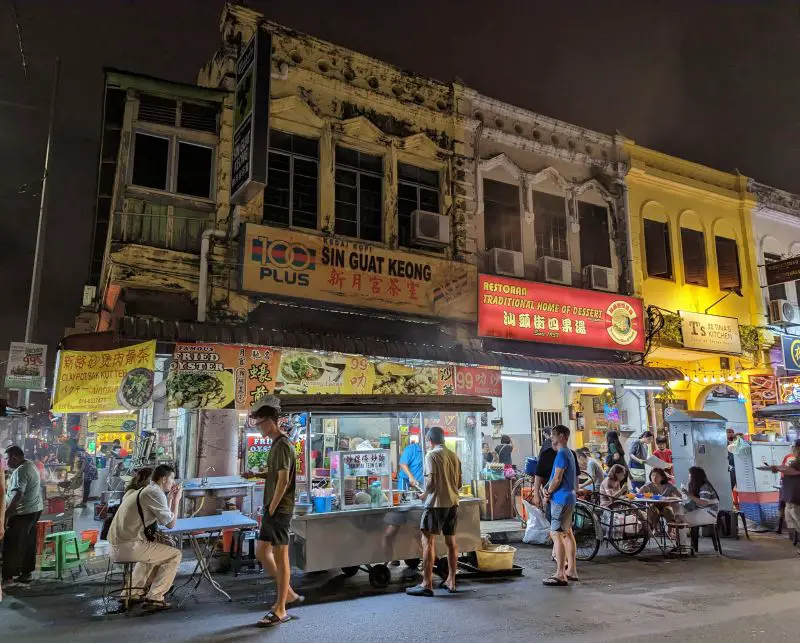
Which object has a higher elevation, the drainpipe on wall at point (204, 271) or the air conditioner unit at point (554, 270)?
the air conditioner unit at point (554, 270)

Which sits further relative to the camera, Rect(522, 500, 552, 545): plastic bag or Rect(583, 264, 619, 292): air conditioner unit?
Rect(583, 264, 619, 292): air conditioner unit

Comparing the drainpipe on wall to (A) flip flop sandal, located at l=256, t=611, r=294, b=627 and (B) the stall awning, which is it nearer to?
(B) the stall awning

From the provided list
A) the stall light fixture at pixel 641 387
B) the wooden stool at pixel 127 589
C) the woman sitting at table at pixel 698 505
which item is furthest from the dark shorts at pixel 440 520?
the stall light fixture at pixel 641 387

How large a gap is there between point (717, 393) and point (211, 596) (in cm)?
1782

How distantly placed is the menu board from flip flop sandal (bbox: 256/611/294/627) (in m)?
17.1

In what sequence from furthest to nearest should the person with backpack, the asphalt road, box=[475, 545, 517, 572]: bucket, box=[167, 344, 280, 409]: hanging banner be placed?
the person with backpack
box=[167, 344, 280, 409]: hanging banner
box=[475, 545, 517, 572]: bucket
the asphalt road

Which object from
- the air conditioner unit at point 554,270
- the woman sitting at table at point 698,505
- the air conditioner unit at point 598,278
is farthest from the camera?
the air conditioner unit at point 598,278

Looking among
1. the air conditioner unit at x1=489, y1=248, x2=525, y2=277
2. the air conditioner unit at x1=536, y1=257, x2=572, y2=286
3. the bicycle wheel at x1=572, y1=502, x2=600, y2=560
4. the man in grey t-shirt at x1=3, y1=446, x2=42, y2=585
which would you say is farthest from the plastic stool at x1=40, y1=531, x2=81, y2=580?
the air conditioner unit at x1=536, y1=257, x2=572, y2=286

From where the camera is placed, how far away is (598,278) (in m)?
16.5

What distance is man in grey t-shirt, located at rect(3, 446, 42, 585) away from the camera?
873 cm

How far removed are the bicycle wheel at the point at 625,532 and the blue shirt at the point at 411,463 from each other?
155 inches

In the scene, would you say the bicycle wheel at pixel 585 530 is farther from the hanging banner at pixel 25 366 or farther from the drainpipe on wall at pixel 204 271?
the hanging banner at pixel 25 366

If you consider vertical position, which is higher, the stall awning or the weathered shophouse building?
the weathered shophouse building

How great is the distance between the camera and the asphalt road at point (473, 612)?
6031 mm
